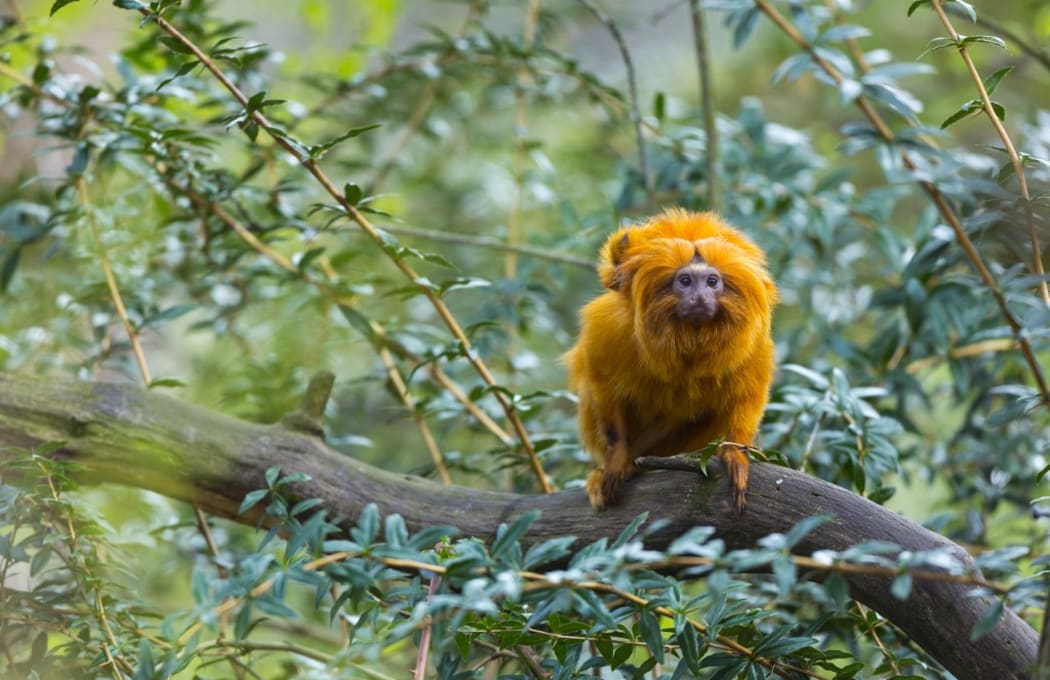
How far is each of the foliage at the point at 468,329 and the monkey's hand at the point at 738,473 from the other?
235mm

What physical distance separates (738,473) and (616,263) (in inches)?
37.5

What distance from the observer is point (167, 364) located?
23.0 ft

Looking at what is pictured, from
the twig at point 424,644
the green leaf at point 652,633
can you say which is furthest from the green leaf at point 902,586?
the twig at point 424,644

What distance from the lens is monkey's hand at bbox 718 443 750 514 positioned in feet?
9.06

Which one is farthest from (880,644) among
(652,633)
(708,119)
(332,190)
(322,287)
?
(708,119)

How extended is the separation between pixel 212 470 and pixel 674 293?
154 centimetres

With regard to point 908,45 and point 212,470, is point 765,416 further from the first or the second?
point 908,45

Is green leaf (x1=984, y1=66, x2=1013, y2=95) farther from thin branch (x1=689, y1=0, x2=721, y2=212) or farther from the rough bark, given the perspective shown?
thin branch (x1=689, y1=0, x2=721, y2=212)

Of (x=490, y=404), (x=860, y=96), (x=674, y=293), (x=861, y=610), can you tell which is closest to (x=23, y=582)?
(x=490, y=404)

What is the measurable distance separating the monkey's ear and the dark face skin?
25cm

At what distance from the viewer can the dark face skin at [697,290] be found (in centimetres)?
305

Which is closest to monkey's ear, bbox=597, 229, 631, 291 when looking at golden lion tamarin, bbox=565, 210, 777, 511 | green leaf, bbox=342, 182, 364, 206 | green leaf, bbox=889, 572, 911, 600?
Result: golden lion tamarin, bbox=565, 210, 777, 511

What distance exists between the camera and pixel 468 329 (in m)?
3.29

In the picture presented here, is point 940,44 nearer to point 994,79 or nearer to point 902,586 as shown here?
point 994,79
